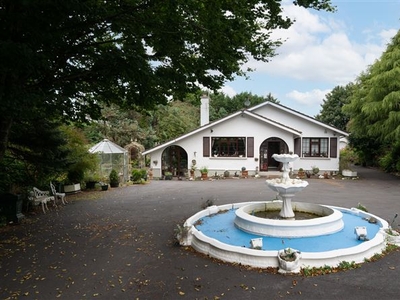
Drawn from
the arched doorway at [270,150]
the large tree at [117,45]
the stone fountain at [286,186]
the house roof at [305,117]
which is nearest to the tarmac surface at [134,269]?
the stone fountain at [286,186]

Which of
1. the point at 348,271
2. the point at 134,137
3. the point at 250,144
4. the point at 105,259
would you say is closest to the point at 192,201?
the point at 105,259

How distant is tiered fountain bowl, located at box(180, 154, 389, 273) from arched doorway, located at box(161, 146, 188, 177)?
1407 cm

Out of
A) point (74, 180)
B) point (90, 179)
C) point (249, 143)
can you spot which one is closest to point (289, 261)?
point (74, 180)

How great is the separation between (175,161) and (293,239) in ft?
59.3

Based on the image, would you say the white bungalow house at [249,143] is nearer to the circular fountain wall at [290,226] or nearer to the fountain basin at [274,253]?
the circular fountain wall at [290,226]

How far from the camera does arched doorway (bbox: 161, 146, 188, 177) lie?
80.9ft

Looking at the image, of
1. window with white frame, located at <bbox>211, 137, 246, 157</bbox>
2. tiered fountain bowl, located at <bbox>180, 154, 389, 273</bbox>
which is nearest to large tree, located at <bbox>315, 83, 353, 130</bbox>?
window with white frame, located at <bbox>211, 137, 246, 157</bbox>

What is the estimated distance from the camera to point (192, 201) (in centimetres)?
1345

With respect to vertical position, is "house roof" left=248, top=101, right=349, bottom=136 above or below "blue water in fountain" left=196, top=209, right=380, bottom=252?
above

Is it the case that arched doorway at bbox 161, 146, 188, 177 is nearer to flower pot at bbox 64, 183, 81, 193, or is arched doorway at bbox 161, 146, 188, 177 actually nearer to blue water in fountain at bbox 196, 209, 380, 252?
flower pot at bbox 64, 183, 81, 193

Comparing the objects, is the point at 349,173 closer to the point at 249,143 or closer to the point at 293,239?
the point at 249,143

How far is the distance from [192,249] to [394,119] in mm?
18190

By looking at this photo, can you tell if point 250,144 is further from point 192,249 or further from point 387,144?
point 192,249

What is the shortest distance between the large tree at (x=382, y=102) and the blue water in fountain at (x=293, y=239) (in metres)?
13.2
